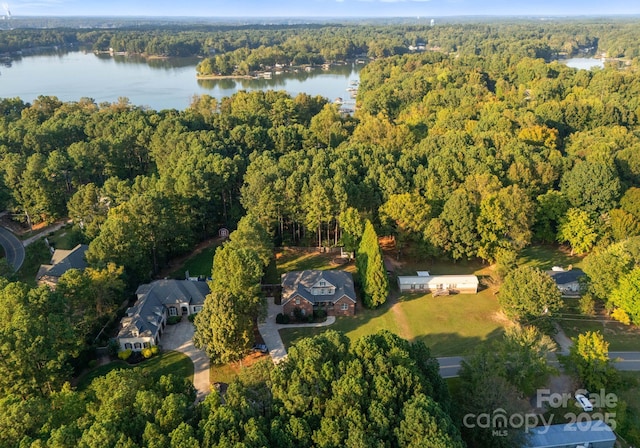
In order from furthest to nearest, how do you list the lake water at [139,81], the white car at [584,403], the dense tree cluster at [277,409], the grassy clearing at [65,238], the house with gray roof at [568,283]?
the lake water at [139,81] → the grassy clearing at [65,238] → the house with gray roof at [568,283] → the white car at [584,403] → the dense tree cluster at [277,409]

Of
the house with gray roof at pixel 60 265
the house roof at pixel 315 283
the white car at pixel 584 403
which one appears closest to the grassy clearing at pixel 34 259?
the house with gray roof at pixel 60 265

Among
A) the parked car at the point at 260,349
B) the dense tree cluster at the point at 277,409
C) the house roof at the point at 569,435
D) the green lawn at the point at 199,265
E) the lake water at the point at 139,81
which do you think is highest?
the lake water at the point at 139,81

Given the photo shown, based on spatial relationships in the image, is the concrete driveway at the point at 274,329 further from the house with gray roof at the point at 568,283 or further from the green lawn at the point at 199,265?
the house with gray roof at the point at 568,283

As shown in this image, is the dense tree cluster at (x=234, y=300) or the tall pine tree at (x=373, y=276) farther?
the tall pine tree at (x=373, y=276)

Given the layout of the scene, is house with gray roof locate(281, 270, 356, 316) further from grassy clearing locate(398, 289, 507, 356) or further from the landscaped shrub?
the landscaped shrub

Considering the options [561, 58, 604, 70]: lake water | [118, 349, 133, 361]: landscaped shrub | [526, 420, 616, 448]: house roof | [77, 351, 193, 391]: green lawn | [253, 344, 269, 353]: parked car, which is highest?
[561, 58, 604, 70]: lake water

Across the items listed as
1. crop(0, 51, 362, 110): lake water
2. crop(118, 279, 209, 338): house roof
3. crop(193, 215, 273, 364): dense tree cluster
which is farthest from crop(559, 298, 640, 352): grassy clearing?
crop(0, 51, 362, 110): lake water
